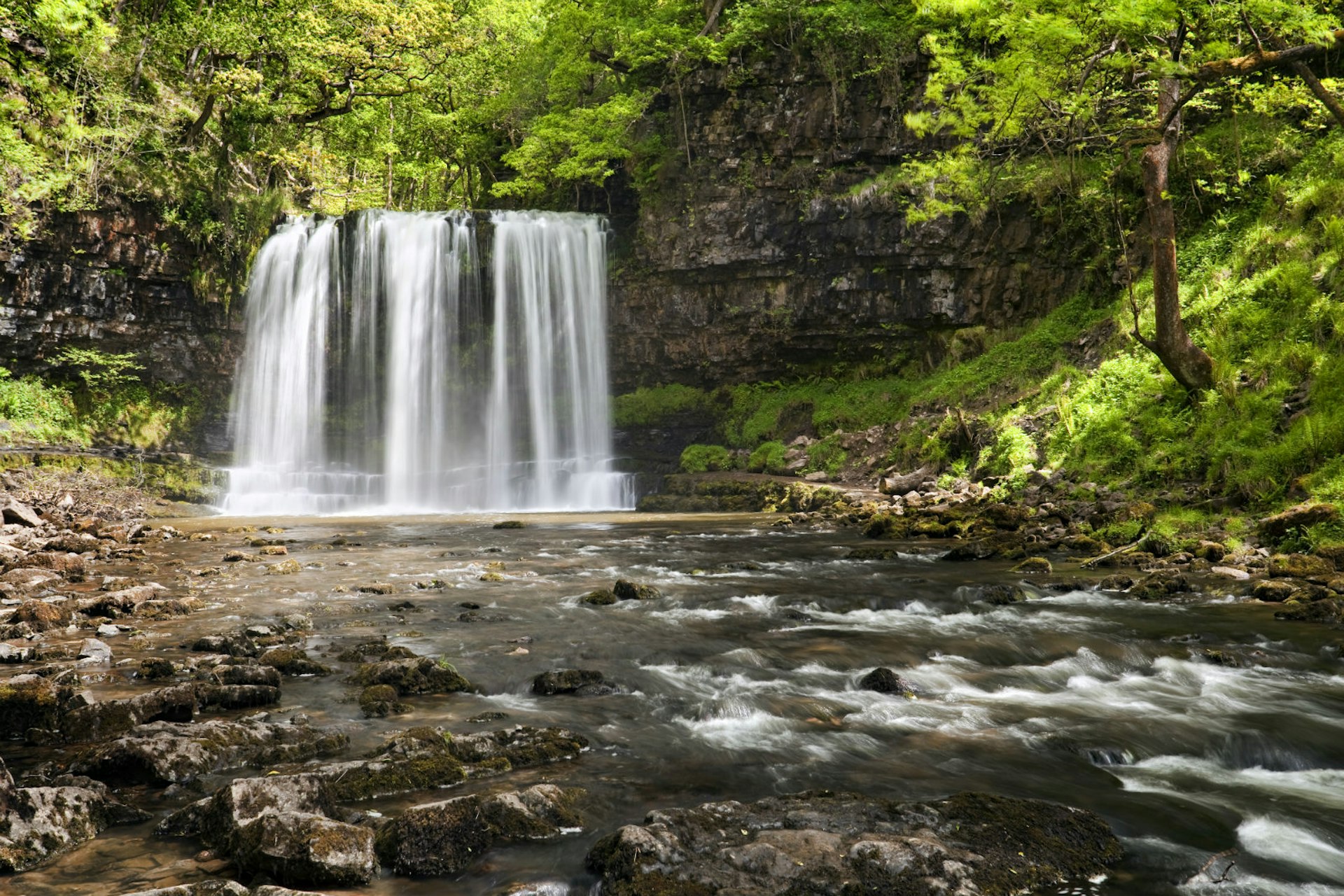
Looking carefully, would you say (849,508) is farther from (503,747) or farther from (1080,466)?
(503,747)

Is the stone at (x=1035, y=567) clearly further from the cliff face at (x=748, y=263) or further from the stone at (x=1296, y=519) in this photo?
the cliff face at (x=748, y=263)

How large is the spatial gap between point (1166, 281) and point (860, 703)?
10.1 m

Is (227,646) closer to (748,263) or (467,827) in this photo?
(467,827)

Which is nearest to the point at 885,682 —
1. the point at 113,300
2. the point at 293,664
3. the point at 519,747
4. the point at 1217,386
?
the point at 519,747

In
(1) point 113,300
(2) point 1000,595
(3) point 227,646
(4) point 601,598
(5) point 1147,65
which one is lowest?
(4) point 601,598

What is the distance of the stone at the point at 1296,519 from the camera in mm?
10188

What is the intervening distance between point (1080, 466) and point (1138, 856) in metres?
12.8

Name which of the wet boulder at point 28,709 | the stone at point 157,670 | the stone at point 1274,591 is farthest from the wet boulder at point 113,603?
the stone at point 1274,591

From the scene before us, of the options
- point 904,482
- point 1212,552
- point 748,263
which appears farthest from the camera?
point 748,263

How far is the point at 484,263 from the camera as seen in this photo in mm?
30828

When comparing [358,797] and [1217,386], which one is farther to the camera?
[1217,386]

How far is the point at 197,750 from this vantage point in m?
4.46

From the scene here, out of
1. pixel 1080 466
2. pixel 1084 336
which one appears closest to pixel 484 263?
pixel 1084 336

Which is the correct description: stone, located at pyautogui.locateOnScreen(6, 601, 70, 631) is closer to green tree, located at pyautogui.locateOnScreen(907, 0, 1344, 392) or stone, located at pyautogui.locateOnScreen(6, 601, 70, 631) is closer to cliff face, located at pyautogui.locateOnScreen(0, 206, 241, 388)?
green tree, located at pyautogui.locateOnScreen(907, 0, 1344, 392)
